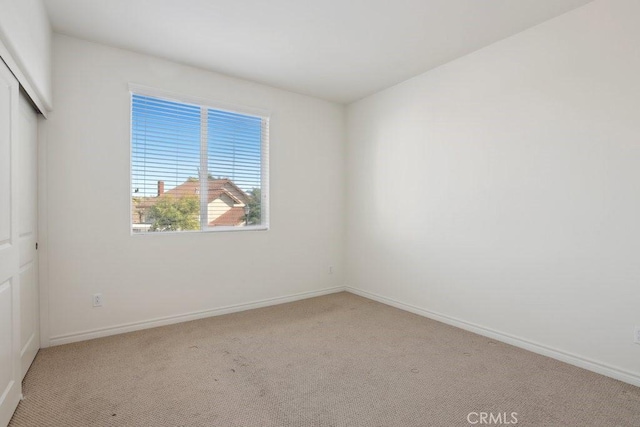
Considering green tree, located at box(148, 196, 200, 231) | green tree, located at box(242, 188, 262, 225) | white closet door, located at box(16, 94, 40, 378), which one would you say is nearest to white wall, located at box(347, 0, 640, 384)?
green tree, located at box(242, 188, 262, 225)

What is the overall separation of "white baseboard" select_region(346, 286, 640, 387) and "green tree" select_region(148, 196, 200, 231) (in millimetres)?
2503

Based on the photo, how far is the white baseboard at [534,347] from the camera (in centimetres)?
232

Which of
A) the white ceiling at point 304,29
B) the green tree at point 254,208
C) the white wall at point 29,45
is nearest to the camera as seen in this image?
the white wall at point 29,45

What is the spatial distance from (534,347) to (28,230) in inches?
160

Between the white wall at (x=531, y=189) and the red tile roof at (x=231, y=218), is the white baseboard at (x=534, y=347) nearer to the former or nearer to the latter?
the white wall at (x=531, y=189)

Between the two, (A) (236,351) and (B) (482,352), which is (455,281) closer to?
(B) (482,352)

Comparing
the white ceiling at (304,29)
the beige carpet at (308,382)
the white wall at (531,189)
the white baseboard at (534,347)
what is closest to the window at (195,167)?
the white ceiling at (304,29)

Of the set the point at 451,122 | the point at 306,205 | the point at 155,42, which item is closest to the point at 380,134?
the point at 451,122

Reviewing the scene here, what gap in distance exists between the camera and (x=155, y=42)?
300 centimetres

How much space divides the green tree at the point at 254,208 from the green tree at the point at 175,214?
599mm

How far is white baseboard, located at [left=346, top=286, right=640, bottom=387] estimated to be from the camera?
7.63 ft

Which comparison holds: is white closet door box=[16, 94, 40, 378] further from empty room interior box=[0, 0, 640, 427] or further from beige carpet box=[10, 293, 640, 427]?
beige carpet box=[10, 293, 640, 427]

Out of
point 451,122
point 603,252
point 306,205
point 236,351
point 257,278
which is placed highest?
point 451,122

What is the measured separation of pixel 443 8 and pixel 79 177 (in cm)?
329
